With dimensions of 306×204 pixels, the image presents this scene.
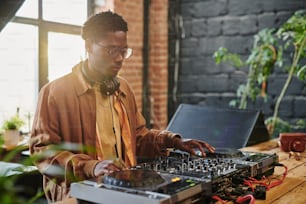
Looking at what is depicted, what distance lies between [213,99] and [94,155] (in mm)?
2697

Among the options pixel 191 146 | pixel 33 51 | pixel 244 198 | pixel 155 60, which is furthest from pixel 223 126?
pixel 155 60

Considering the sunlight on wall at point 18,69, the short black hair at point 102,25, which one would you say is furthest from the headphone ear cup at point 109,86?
the sunlight on wall at point 18,69

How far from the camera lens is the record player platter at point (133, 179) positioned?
43.8 inches

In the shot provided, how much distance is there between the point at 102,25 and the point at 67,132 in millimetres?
435

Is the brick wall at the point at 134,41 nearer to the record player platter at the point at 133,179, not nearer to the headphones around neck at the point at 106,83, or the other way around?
the headphones around neck at the point at 106,83

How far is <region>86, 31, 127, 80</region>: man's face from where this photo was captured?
1719mm

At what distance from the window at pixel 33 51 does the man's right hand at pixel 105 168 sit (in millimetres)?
2190

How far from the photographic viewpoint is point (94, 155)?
1.66 m

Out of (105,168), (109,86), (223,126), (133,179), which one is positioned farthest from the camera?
(223,126)

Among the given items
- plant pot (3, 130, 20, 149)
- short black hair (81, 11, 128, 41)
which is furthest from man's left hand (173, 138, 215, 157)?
plant pot (3, 130, 20, 149)

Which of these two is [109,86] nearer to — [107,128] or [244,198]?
[107,128]

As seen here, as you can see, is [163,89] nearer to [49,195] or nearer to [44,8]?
[44,8]

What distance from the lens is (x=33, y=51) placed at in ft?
11.9

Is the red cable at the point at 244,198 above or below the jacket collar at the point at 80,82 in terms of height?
below
